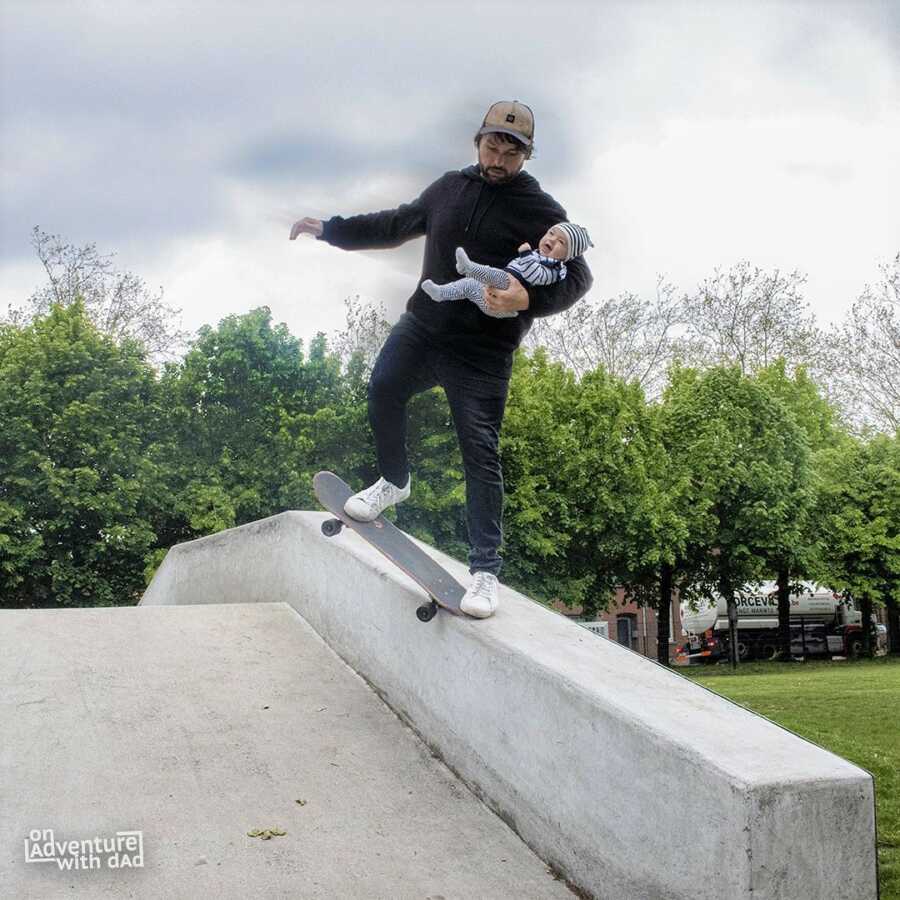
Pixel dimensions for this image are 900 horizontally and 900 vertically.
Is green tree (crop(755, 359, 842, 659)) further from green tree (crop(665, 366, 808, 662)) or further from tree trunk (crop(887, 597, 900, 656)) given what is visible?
tree trunk (crop(887, 597, 900, 656))

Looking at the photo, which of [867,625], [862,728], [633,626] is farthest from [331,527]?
[633,626]

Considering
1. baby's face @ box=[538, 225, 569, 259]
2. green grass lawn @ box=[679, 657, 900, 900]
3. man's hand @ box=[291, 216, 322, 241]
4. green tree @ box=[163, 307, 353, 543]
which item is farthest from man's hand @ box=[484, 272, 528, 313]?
green tree @ box=[163, 307, 353, 543]

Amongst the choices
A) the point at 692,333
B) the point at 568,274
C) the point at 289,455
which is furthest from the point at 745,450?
Answer: the point at 568,274

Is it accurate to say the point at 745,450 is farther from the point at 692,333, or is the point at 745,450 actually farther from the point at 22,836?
the point at 22,836

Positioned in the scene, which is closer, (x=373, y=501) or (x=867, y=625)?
(x=373, y=501)

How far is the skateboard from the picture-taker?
4.59 meters

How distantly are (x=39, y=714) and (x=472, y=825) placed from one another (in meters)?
2.08

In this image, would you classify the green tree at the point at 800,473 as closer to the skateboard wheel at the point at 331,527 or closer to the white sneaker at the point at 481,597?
the skateboard wheel at the point at 331,527

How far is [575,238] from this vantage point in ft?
13.8

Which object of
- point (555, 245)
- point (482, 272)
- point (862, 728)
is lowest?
point (862, 728)

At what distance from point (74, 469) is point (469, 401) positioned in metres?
22.7

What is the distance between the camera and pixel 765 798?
2764 millimetres

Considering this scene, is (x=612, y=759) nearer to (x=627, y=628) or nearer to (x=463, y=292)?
(x=463, y=292)

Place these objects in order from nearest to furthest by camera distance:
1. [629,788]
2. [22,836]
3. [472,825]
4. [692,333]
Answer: [629,788]
[22,836]
[472,825]
[692,333]
